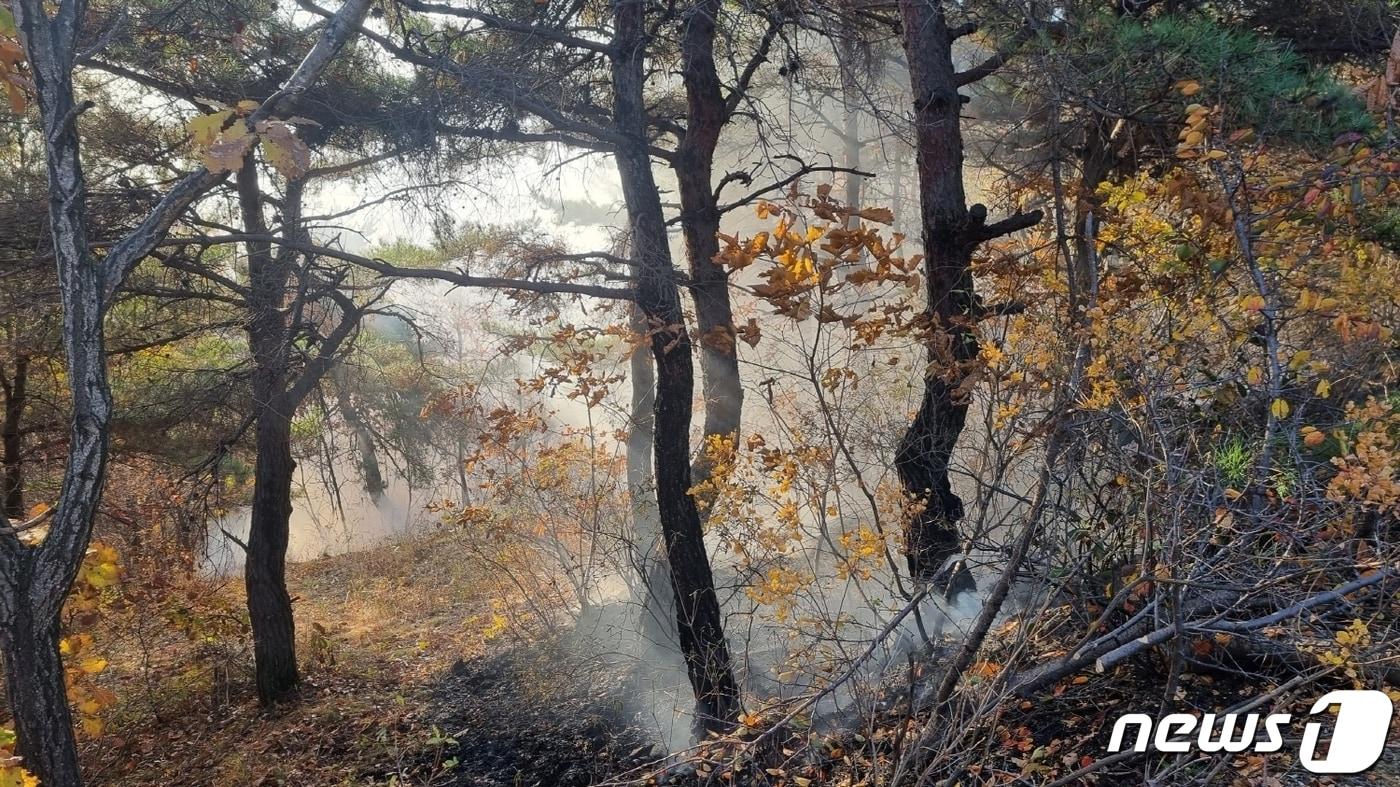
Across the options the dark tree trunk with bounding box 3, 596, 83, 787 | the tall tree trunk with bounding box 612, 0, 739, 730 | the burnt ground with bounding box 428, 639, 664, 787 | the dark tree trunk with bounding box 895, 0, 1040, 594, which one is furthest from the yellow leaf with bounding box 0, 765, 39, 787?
the dark tree trunk with bounding box 895, 0, 1040, 594

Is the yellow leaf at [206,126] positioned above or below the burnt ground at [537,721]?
above

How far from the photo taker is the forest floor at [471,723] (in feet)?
13.1

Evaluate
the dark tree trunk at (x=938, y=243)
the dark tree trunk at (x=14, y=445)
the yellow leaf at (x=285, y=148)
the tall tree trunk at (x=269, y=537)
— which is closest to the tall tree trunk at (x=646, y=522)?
the dark tree trunk at (x=938, y=243)

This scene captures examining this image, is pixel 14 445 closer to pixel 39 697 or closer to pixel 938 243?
pixel 39 697

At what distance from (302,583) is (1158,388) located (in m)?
13.2

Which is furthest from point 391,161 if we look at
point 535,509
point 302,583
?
point 302,583

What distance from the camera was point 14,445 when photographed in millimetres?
8000

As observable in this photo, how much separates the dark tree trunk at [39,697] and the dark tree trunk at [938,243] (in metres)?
4.58

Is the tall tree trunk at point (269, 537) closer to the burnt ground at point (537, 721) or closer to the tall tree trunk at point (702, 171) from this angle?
the burnt ground at point (537, 721)

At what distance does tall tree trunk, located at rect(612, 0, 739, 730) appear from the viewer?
5.45m

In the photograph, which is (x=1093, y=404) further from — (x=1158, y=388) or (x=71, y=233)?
(x=71, y=233)

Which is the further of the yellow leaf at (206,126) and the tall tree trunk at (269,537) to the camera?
the tall tree trunk at (269,537)

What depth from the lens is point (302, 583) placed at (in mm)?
13438

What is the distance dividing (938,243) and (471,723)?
5234 mm
